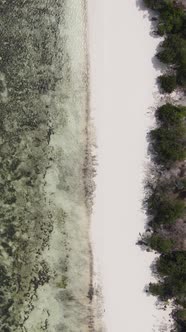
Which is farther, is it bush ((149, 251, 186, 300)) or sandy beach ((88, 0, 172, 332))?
sandy beach ((88, 0, 172, 332))

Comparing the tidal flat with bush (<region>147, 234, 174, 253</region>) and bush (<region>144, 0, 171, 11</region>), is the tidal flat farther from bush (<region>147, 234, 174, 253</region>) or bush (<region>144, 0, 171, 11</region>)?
bush (<region>144, 0, 171, 11</region>)

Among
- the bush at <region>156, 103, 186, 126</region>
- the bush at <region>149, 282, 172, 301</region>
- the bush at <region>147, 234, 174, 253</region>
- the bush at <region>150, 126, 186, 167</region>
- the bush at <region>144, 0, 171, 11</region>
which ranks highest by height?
the bush at <region>144, 0, 171, 11</region>

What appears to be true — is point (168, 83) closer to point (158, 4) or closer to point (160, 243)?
point (158, 4)

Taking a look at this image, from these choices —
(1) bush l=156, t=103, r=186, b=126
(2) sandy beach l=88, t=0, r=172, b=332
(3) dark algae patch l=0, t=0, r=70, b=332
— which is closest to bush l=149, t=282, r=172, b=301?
(2) sandy beach l=88, t=0, r=172, b=332

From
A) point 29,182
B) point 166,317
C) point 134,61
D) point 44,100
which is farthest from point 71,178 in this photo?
point 166,317

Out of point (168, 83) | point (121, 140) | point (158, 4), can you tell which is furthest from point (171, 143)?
point (158, 4)

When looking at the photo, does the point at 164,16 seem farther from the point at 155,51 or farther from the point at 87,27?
the point at 87,27

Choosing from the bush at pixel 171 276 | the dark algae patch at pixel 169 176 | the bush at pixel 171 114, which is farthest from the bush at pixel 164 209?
the bush at pixel 171 114
